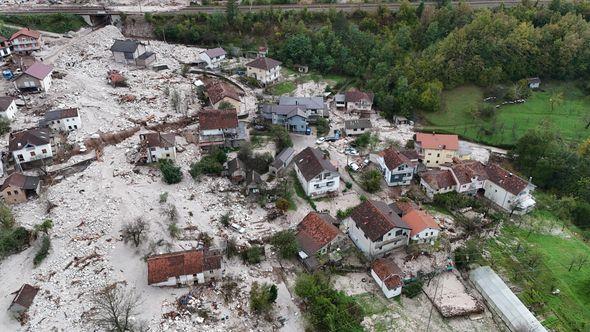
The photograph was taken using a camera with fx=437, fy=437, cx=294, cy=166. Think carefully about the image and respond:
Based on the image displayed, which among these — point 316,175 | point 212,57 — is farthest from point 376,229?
point 212,57

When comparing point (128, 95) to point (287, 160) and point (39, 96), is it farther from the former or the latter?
point (287, 160)

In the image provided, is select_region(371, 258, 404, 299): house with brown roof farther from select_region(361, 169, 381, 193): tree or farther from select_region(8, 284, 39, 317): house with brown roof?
select_region(8, 284, 39, 317): house with brown roof

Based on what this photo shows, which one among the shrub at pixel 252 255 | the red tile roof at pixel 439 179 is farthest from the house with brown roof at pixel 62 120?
the red tile roof at pixel 439 179

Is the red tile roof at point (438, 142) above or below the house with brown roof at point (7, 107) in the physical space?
below

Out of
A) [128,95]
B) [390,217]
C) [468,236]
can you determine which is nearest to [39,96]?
[128,95]

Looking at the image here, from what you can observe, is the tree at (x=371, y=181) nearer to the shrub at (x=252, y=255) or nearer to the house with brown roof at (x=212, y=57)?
the shrub at (x=252, y=255)
